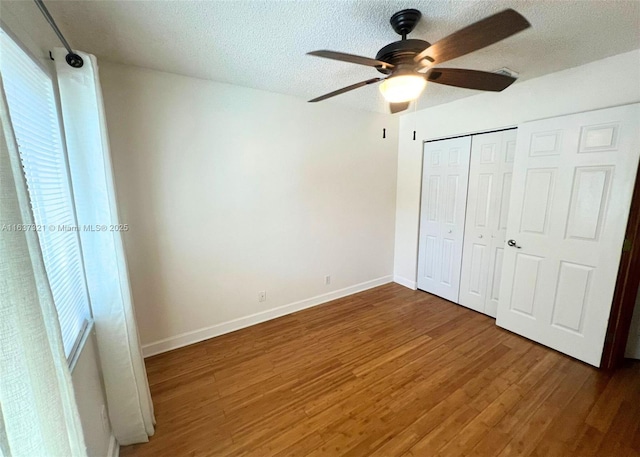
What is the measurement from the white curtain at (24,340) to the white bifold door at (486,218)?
3.41 meters

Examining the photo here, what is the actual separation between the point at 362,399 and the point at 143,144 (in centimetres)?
264

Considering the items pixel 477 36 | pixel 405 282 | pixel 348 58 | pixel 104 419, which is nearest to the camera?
pixel 477 36

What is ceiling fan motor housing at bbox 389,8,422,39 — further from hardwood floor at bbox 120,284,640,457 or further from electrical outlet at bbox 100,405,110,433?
electrical outlet at bbox 100,405,110,433

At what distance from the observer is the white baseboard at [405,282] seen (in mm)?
3728

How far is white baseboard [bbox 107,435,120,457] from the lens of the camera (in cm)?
143

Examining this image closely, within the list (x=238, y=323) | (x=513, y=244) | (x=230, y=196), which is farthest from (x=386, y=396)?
(x=230, y=196)

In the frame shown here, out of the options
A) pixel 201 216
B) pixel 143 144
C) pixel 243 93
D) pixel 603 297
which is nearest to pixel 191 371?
pixel 201 216

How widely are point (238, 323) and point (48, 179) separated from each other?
2040 millimetres

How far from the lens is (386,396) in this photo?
189cm

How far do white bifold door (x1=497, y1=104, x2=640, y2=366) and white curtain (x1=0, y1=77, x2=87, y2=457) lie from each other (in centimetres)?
324

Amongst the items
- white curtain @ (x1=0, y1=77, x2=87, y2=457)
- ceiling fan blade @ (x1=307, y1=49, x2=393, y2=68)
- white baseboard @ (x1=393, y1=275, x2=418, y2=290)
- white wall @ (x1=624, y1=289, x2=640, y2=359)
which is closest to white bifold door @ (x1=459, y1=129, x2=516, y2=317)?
white baseboard @ (x1=393, y1=275, x2=418, y2=290)

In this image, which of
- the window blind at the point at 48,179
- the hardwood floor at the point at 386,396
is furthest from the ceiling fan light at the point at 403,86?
the hardwood floor at the point at 386,396

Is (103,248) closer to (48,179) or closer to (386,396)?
(48,179)

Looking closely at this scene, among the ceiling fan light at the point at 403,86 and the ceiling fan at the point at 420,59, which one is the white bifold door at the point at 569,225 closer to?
the ceiling fan at the point at 420,59
